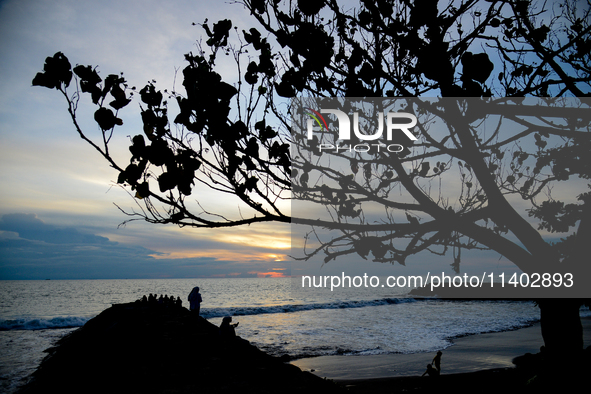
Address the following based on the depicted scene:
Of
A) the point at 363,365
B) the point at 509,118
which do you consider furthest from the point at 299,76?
the point at 363,365

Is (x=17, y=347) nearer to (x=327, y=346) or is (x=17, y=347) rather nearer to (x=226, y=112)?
(x=327, y=346)

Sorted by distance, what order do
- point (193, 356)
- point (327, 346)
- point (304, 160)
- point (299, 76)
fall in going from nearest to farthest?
point (299, 76)
point (304, 160)
point (193, 356)
point (327, 346)

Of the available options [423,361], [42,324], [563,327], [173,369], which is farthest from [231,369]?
[42,324]

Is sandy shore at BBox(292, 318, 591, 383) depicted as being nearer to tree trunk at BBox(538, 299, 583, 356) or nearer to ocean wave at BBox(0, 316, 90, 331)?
tree trunk at BBox(538, 299, 583, 356)

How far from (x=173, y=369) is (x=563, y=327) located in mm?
7795

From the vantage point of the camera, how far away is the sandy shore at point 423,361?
1295cm

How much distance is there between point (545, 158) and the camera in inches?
283

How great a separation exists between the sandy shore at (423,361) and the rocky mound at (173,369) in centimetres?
470

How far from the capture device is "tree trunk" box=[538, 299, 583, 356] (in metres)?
5.57

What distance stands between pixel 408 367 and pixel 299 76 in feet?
43.4

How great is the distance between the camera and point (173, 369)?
766 cm

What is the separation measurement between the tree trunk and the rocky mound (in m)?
4.01

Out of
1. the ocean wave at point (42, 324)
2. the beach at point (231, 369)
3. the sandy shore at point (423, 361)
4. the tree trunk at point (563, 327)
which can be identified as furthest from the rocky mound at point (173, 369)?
the ocean wave at point (42, 324)

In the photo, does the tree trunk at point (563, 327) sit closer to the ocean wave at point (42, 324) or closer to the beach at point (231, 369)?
the beach at point (231, 369)
